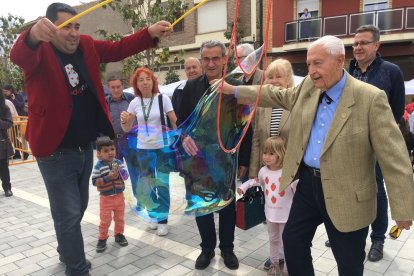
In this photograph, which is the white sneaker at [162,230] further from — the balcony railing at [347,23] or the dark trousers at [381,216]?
the balcony railing at [347,23]

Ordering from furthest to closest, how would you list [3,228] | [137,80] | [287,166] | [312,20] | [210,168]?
[312,20] → [3,228] → [137,80] → [210,168] → [287,166]

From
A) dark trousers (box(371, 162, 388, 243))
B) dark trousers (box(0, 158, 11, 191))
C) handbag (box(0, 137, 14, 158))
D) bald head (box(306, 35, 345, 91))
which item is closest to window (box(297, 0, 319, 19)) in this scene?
handbag (box(0, 137, 14, 158))

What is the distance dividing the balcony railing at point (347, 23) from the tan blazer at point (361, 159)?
54.4 ft

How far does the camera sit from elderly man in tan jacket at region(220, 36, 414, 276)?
2.07 meters

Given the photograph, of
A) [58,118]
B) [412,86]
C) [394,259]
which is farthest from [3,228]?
[412,86]

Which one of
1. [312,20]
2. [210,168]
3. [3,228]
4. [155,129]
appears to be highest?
[312,20]

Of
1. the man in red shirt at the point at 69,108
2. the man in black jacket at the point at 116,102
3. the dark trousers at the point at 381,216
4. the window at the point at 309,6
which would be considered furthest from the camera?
the window at the point at 309,6

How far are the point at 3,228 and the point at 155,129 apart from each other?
2.90m

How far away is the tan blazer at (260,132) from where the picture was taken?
3100 mm

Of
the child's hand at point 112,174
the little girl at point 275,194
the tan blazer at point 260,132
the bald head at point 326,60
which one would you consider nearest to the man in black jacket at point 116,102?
the child's hand at point 112,174

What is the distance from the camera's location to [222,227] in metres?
3.36

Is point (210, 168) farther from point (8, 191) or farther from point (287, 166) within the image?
point (8, 191)

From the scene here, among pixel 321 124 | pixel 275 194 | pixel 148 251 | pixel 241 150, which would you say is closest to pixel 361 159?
pixel 321 124

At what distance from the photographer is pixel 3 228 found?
14.8 ft
